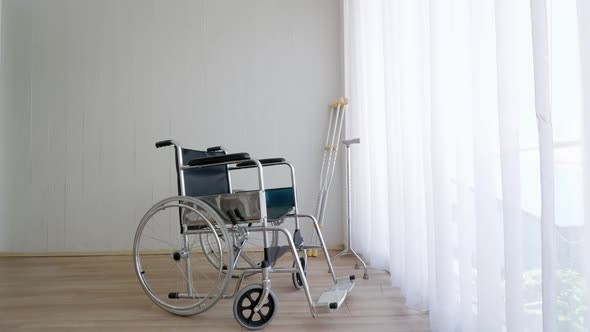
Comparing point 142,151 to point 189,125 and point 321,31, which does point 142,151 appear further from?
point 321,31

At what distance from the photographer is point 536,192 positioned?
1066 mm

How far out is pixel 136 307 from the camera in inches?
Result: 82.1

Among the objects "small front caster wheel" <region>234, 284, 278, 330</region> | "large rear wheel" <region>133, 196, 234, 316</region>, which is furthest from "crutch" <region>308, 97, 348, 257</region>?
"small front caster wheel" <region>234, 284, 278, 330</region>

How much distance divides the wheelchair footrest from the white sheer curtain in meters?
0.29

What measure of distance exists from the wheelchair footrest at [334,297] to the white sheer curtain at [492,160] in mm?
288

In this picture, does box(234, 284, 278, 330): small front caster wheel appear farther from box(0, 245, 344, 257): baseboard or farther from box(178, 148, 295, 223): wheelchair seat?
box(0, 245, 344, 257): baseboard

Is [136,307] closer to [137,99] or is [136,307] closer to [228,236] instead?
[228,236]

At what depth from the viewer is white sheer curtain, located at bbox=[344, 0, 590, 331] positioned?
93cm

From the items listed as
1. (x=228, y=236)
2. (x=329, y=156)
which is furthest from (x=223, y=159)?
(x=329, y=156)

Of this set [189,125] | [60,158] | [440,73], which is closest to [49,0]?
[60,158]

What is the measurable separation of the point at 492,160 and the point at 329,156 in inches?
84.8

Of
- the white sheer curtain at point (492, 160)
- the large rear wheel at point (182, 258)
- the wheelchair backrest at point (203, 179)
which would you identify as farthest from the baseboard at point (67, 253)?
the white sheer curtain at point (492, 160)

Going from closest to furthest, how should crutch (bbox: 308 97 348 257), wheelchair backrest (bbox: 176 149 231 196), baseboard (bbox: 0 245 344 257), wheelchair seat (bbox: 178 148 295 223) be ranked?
wheelchair seat (bbox: 178 148 295 223) → wheelchair backrest (bbox: 176 149 231 196) → crutch (bbox: 308 97 348 257) → baseboard (bbox: 0 245 344 257)

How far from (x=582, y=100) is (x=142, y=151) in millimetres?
3303
